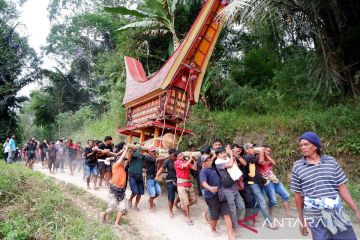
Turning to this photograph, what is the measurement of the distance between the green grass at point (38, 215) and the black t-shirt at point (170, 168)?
156 centimetres

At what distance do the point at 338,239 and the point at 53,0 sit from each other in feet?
93.5

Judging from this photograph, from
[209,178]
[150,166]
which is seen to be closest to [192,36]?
[150,166]

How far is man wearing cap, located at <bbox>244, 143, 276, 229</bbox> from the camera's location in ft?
17.7

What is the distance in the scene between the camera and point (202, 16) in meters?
7.86

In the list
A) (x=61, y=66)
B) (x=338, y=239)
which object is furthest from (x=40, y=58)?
(x=338, y=239)

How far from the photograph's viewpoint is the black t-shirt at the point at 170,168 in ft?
20.0

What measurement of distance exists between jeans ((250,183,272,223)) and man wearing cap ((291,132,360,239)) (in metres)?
2.50

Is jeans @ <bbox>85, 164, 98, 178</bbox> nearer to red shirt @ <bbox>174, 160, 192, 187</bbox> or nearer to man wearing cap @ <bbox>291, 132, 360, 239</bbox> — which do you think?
red shirt @ <bbox>174, 160, 192, 187</bbox>

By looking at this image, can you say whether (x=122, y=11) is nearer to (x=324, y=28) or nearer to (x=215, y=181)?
(x=324, y=28)

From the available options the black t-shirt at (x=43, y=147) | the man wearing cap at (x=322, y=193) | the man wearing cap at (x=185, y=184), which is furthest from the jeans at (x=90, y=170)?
the man wearing cap at (x=322, y=193)

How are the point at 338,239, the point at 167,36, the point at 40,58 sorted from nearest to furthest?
the point at 338,239 < the point at 167,36 < the point at 40,58

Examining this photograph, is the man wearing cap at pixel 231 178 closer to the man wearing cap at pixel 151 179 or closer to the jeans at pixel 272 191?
the jeans at pixel 272 191

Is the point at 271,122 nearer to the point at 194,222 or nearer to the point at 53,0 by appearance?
the point at 194,222

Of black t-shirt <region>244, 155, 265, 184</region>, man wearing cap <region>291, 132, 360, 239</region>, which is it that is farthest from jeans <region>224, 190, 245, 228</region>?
man wearing cap <region>291, 132, 360, 239</region>
